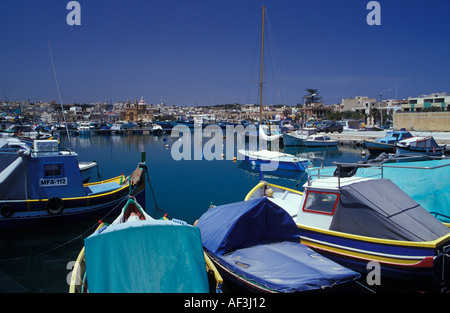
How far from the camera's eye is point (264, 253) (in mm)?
7930

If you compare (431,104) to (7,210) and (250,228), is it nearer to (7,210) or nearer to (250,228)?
(250,228)

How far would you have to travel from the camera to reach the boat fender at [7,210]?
41.8 ft

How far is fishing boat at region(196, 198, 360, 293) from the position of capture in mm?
6742

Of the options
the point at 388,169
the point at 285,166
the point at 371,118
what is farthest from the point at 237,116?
the point at 388,169

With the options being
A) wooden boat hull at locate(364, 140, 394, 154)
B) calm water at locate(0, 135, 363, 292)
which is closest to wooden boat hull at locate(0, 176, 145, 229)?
calm water at locate(0, 135, 363, 292)

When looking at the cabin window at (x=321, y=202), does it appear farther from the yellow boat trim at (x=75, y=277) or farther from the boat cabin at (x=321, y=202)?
the yellow boat trim at (x=75, y=277)

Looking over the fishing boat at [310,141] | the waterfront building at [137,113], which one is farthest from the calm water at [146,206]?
the waterfront building at [137,113]

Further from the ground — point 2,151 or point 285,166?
point 2,151

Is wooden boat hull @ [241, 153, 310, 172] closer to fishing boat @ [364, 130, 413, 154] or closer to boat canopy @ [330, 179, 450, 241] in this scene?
fishing boat @ [364, 130, 413, 154]

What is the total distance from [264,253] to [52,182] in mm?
10239

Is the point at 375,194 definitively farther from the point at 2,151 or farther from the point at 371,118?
the point at 371,118

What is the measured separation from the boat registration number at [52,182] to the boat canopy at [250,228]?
8078 mm
